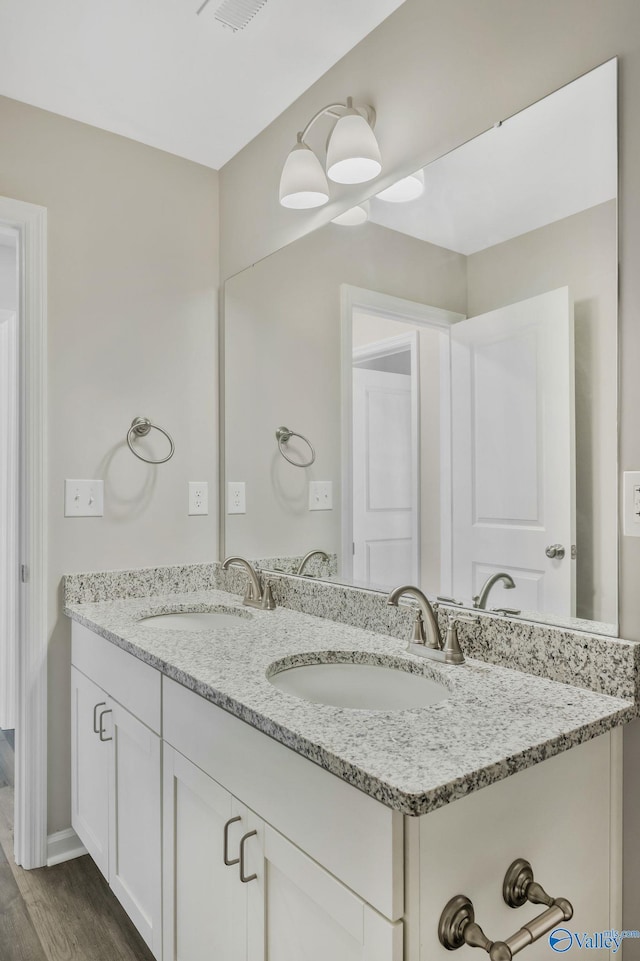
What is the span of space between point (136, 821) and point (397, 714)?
0.88 metres

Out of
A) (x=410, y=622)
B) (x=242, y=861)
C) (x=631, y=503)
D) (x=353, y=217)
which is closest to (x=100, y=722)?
(x=242, y=861)

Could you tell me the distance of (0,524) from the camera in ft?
10.3

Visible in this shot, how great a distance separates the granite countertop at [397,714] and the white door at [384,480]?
0.64 ft

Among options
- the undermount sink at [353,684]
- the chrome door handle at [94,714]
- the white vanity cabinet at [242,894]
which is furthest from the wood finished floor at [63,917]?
the undermount sink at [353,684]

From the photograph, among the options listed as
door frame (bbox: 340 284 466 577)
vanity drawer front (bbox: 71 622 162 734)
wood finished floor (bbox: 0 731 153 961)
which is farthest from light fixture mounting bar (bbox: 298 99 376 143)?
wood finished floor (bbox: 0 731 153 961)

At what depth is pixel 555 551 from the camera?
1.22 m

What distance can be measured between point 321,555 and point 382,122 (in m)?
1.21

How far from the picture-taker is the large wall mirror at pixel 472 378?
3.79 feet

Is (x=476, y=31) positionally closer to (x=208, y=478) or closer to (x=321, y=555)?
(x=321, y=555)

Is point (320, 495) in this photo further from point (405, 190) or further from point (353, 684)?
point (405, 190)


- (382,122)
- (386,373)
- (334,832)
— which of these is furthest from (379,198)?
(334,832)

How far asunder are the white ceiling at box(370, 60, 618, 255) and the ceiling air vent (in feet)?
2.02

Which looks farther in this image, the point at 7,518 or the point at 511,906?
the point at 7,518

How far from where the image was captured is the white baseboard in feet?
6.34
